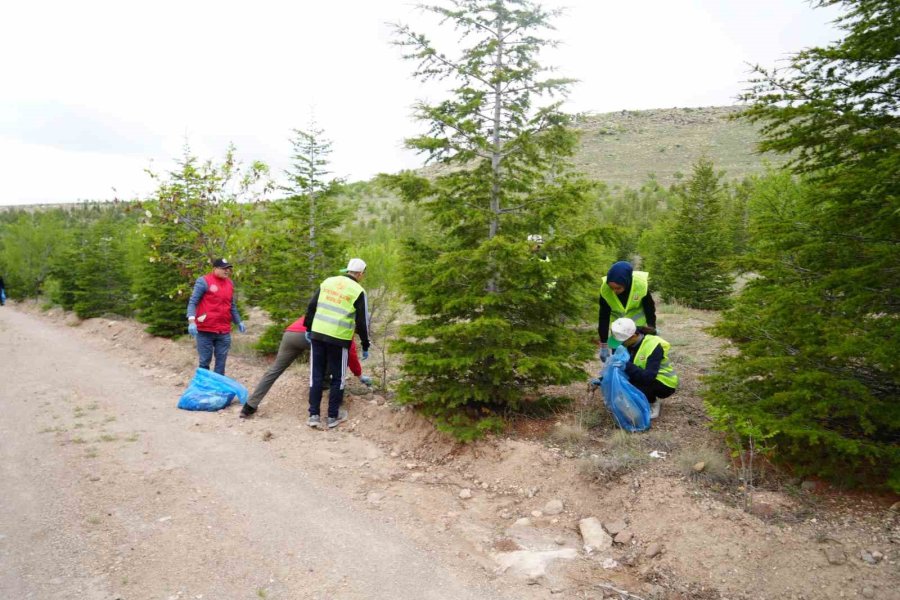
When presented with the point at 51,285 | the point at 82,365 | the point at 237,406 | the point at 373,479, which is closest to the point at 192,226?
the point at 82,365

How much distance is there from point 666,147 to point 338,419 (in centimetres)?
5985

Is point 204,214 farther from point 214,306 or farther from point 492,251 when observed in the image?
point 492,251

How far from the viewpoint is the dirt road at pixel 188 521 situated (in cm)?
366

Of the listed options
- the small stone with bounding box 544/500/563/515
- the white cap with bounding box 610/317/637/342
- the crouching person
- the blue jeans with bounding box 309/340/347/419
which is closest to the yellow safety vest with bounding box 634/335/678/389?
the crouching person

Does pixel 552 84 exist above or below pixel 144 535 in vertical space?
above

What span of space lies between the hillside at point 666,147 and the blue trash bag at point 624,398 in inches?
1671

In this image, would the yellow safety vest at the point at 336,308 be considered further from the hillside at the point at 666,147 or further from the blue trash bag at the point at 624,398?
the hillside at the point at 666,147

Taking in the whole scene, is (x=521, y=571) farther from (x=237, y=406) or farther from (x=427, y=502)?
(x=237, y=406)

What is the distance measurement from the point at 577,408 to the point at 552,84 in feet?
12.5

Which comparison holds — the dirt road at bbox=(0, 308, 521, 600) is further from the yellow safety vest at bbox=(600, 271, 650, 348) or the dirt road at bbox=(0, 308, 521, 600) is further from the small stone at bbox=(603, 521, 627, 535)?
the yellow safety vest at bbox=(600, 271, 650, 348)

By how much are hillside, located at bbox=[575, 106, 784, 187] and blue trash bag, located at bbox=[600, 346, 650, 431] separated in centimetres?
4245

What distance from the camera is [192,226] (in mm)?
11094

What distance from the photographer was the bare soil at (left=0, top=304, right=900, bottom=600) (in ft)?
11.9

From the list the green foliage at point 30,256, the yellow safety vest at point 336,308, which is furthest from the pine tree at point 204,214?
the green foliage at point 30,256
